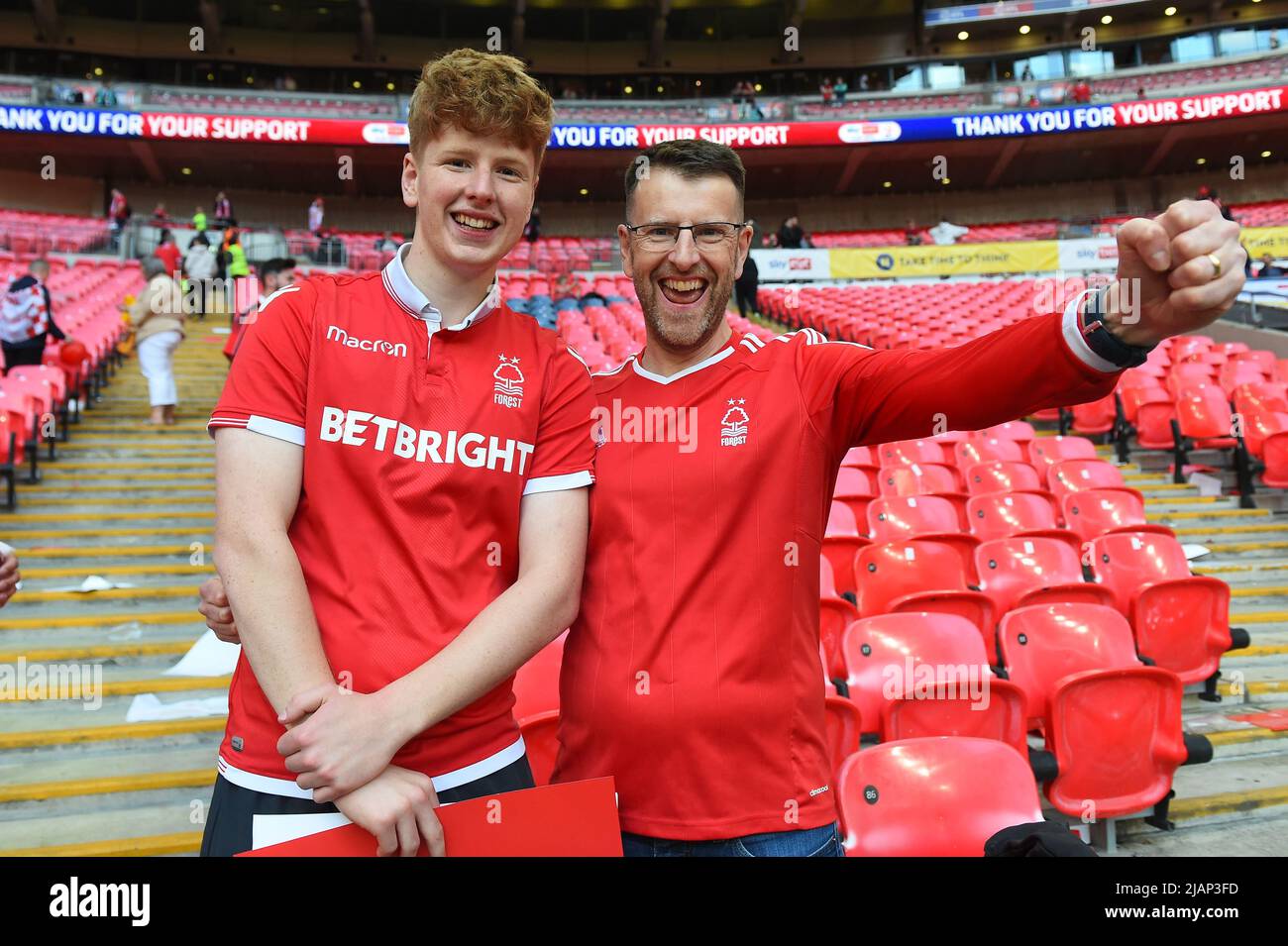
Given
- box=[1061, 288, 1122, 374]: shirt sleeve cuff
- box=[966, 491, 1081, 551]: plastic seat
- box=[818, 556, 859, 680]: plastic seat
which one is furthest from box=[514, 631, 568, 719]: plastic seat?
box=[966, 491, 1081, 551]: plastic seat

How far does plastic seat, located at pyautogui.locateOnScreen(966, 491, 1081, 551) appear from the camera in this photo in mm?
5242

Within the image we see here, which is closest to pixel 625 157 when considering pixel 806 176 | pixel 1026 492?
pixel 806 176

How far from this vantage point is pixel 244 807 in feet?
4.04

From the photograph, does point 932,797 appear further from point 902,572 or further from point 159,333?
point 159,333

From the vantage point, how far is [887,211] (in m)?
27.3

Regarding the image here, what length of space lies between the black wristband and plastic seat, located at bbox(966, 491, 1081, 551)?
13.8ft

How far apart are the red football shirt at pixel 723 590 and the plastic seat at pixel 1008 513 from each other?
3.98 m

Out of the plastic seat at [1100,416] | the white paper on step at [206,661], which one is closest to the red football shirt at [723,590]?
the white paper on step at [206,661]

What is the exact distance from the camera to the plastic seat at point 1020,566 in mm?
4301

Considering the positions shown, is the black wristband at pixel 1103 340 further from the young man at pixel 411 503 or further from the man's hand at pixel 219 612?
the man's hand at pixel 219 612

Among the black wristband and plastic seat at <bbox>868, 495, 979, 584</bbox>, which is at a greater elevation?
the black wristband

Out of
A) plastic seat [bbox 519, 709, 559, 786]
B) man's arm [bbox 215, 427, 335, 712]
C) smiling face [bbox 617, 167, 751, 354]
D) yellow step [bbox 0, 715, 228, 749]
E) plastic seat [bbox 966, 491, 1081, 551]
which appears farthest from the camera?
Answer: plastic seat [bbox 966, 491, 1081, 551]

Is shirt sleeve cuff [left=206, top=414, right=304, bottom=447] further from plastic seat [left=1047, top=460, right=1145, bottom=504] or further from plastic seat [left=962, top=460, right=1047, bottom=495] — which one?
plastic seat [left=1047, top=460, right=1145, bottom=504]
